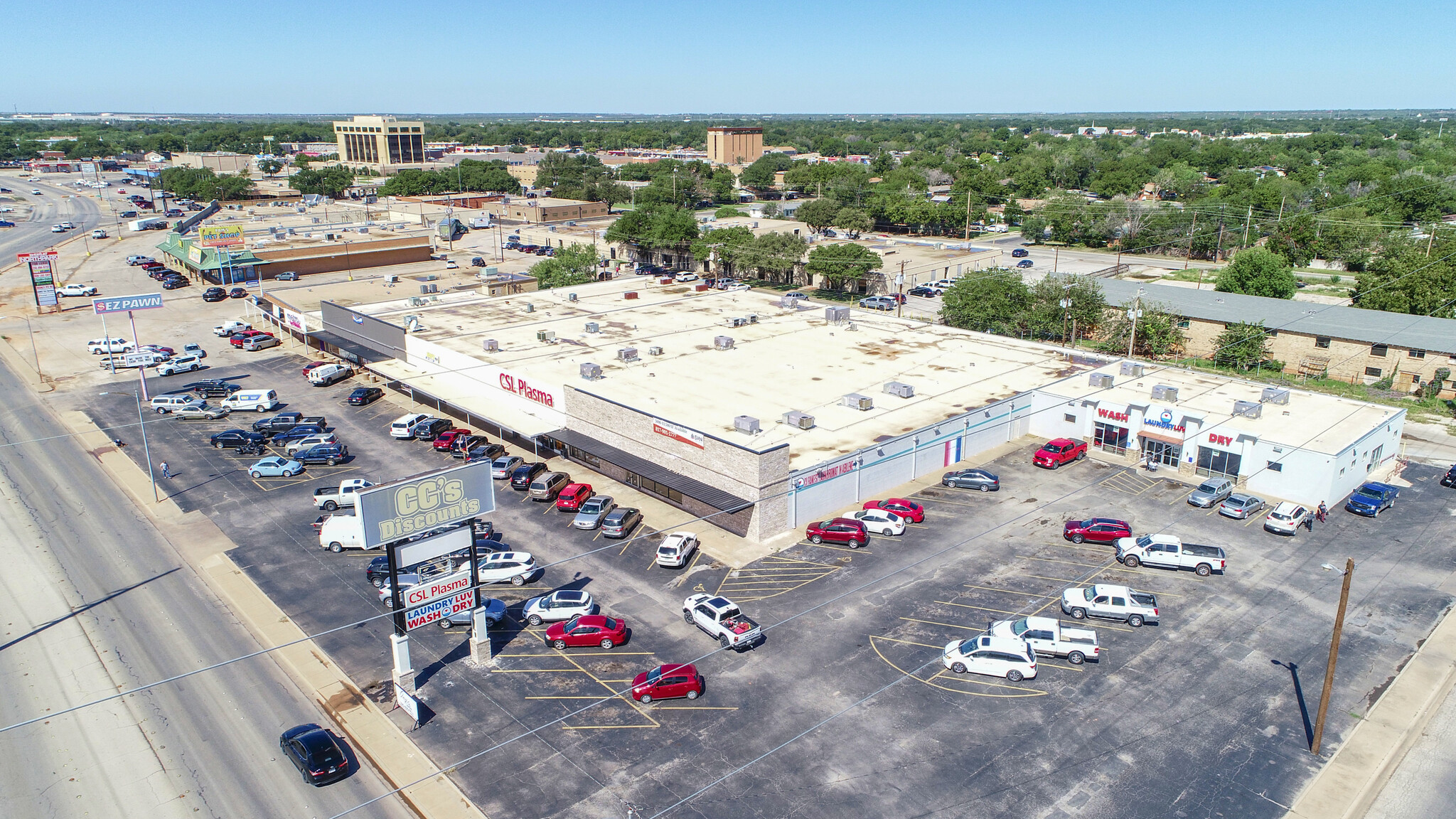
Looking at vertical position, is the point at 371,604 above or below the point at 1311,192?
below

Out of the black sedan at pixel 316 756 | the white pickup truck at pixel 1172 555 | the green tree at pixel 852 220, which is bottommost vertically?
the black sedan at pixel 316 756

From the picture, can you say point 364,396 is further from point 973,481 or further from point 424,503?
point 973,481

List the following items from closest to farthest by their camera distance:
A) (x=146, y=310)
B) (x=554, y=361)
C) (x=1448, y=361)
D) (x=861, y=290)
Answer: (x=554, y=361) < (x=1448, y=361) < (x=146, y=310) < (x=861, y=290)

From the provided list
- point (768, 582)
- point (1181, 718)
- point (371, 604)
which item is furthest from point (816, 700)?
point (371, 604)

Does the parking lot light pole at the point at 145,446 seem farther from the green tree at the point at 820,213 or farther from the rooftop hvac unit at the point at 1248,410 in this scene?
the green tree at the point at 820,213

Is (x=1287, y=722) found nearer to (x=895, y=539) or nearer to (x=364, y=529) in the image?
(x=895, y=539)

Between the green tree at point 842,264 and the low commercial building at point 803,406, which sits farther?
the green tree at point 842,264

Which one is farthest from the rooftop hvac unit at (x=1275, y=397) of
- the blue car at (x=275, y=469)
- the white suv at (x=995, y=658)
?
the blue car at (x=275, y=469)
